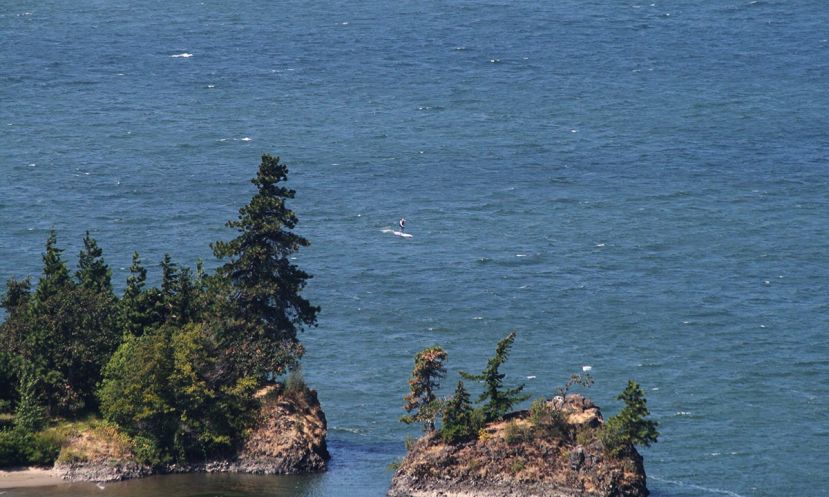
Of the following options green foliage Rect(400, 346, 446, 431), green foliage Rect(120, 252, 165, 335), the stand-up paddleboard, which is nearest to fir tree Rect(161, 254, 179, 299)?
green foliage Rect(120, 252, 165, 335)

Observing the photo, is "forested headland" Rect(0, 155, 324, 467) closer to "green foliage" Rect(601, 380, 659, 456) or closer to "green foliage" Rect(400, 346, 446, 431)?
"green foliage" Rect(400, 346, 446, 431)

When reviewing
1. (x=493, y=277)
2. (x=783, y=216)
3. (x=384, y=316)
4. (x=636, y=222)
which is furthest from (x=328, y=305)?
(x=783, y=216)

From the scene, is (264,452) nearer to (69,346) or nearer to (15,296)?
(69,346)

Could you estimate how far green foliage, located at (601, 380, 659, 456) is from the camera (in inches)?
4407

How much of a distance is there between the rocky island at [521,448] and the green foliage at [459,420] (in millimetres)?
57

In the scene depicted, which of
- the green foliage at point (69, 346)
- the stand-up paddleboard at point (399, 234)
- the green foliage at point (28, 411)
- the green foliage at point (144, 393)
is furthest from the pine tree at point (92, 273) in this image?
the stand-up paddleboard at point (399, 234)

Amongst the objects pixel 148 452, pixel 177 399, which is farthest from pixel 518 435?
pixel 148 452

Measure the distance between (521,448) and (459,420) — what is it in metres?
3.96

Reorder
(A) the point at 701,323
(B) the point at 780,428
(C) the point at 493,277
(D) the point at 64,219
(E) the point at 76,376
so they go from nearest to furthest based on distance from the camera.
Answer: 1. (E) the point at 76,376
2. (B) the point at 780,428
3. (A) the point at 701,323
4. (C) the point at 493,277
5. (D) the point at 64,219

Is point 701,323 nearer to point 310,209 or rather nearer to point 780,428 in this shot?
point 780,428

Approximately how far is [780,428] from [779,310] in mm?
29667

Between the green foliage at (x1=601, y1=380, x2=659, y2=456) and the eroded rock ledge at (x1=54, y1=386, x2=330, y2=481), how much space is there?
1812 centimetres

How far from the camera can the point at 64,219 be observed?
7362 inches

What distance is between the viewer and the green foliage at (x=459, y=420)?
114625mm
